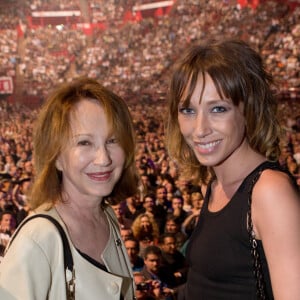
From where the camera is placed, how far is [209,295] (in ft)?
4.17

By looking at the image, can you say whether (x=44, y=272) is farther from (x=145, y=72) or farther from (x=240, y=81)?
(x=145, y=72)

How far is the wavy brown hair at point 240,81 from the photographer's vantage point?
1260 mm

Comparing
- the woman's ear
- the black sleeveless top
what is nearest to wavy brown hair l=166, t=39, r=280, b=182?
the black sleeveless top

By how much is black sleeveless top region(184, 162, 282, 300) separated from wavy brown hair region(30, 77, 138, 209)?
38 centimetres

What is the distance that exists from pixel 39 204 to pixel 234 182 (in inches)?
22.2

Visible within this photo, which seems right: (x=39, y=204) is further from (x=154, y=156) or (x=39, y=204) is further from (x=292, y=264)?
(x=154, y=156)

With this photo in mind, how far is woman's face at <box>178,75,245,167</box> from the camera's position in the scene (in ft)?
4.17

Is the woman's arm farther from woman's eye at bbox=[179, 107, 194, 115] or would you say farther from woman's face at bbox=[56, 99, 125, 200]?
woman's face at bbox=[56, 99, 125, 200]

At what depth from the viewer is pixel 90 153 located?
1.39m

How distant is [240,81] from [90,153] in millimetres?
470

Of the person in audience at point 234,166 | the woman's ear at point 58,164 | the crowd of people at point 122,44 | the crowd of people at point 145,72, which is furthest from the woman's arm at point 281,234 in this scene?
the crowd of people at point 122,44

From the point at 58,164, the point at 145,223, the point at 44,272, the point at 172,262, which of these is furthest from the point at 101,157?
the point at 145,223

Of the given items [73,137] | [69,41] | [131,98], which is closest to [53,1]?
[69,41]

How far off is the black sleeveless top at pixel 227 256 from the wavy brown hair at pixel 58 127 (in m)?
0.38
